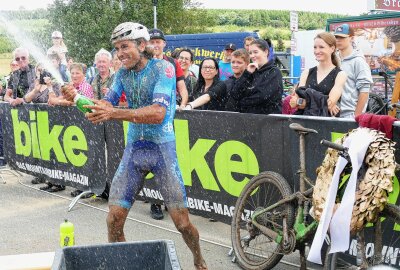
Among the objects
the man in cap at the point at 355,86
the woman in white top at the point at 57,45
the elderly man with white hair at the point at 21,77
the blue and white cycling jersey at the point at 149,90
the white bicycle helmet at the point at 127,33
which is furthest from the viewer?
the elderly man with white hair at the point at 21,77

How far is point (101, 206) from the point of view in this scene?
25.6ft

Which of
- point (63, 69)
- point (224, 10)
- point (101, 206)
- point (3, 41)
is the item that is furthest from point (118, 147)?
point (224, 10)

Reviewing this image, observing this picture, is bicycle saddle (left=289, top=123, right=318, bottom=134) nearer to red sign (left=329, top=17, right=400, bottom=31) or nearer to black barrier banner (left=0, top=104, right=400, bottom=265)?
black barrier banner (left=0, top=104, right=400, bottom=265)

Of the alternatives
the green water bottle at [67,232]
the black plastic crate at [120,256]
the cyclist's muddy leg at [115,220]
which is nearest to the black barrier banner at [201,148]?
the cyclist's muddy leg at [115,220]

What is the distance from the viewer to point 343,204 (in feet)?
13.3

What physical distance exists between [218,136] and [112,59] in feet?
9.99

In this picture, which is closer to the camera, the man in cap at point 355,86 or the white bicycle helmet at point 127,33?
the white bicycle helmet at point 127,33

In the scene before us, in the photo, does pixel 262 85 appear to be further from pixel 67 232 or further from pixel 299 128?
pixel 67 232

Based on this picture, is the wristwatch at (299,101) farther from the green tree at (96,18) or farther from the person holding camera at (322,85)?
the green tree at (96,18)

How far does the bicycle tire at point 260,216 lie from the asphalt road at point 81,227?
0.62 feet

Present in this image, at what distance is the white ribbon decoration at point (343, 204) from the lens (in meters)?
4.04

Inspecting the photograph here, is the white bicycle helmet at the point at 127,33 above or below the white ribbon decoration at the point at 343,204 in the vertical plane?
above

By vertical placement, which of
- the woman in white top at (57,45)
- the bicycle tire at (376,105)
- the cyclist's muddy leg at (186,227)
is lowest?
the cyclist's muddy leg at (186,227)

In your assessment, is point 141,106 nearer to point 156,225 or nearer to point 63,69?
point 156,225
